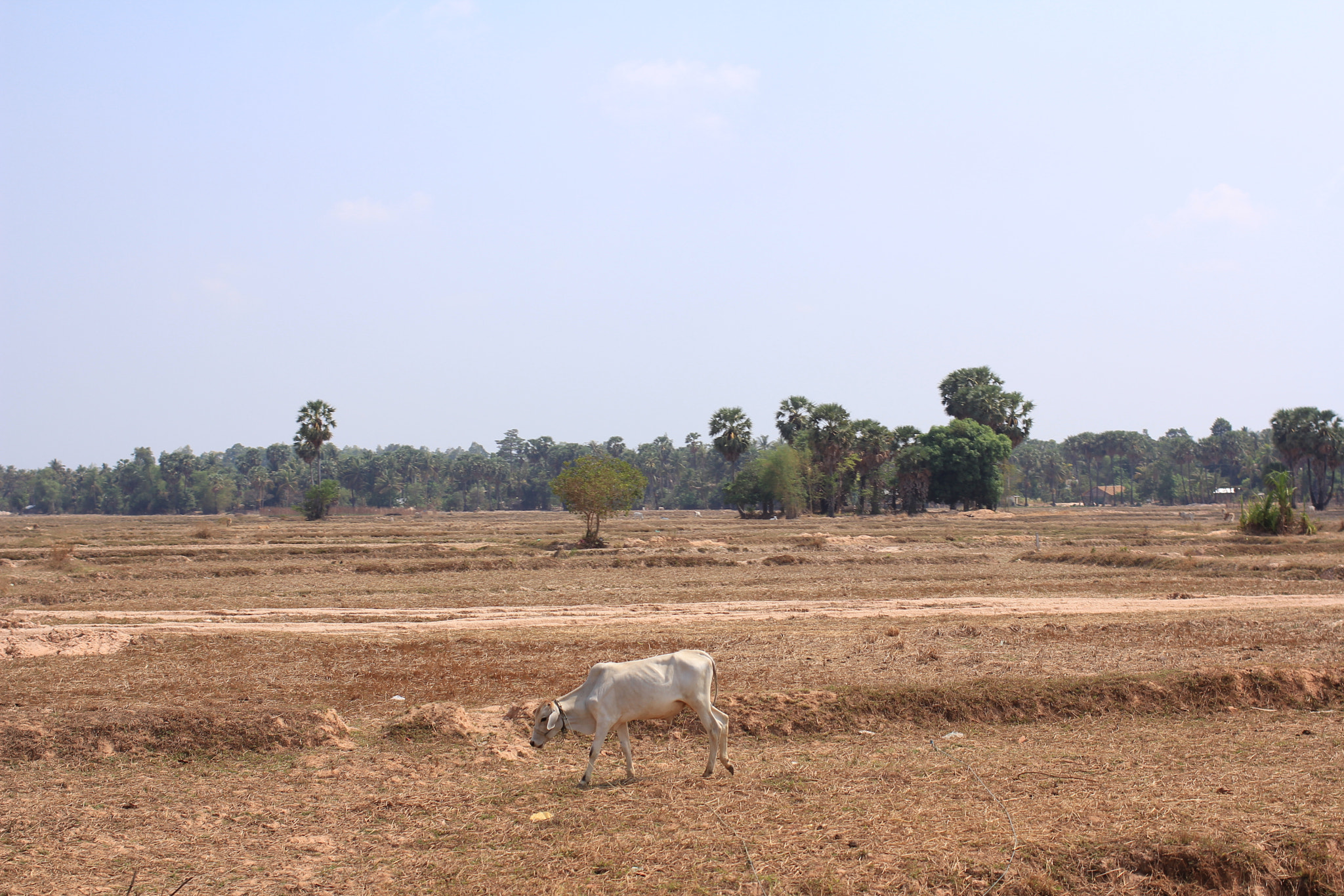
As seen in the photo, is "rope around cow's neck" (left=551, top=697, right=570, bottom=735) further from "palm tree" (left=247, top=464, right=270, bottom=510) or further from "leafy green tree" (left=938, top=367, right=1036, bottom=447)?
"palm tree" (left=247, top=464, right=270, bottom=510)

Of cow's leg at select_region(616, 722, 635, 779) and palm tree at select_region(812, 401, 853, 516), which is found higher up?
palm tree at select_region(812, 401, 853, 516)

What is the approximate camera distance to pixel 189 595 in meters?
31.0

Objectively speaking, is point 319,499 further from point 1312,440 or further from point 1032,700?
point 1312,440

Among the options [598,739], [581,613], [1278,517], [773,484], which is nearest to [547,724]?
[598,739]

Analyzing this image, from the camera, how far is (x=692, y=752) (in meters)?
11.9

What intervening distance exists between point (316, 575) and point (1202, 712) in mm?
34904

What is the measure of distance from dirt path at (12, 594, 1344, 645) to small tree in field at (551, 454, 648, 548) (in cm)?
2637

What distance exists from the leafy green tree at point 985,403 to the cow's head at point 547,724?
11079 centimetres

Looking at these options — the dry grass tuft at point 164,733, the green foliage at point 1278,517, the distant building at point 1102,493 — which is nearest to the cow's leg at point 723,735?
the dry grass tuft at point 164,733

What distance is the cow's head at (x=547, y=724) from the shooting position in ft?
32.3

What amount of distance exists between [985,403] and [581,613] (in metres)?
100

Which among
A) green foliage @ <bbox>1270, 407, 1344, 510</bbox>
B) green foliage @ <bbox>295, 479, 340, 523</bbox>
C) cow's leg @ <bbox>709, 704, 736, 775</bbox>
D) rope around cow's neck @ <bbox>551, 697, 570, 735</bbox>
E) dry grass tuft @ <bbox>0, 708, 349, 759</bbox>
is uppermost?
green foliage @ <bbox>1270, 407, 1344, 510</bbox>

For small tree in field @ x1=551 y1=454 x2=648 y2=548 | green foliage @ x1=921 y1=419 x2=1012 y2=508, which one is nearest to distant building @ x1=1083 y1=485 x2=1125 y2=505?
green foliage @ x1=921 y1=419 x2=1012 y2=508

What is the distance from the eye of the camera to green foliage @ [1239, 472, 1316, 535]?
50.7 m
